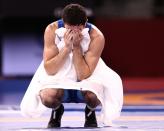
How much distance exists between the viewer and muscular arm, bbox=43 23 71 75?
5891 millimetres

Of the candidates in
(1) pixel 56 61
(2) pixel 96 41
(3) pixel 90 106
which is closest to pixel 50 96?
(1) pixel 56 61

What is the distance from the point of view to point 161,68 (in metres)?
13.8

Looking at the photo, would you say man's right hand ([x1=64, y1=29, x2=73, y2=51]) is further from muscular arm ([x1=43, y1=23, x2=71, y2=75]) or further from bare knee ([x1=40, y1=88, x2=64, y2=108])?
bare knee ([x1=40, y1=88, x2=64, y2=108])

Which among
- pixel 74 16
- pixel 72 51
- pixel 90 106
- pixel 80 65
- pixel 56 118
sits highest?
pixel 74 16

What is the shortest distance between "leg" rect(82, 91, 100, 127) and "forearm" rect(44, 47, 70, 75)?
1.07ft

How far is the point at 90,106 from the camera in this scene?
20.0 ft

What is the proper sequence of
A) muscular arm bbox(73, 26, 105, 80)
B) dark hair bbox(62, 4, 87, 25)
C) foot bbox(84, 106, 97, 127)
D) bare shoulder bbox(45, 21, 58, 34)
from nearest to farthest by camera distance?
1. dark hair bbox(62, 4, 87, 25)
2. muscular arm bbox(73, 26, 105, 80)
3. bare shoulder bbox(45, 21, 58, 34)
4. foot bbox(84, 106, 97, 127)

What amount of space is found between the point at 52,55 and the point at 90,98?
499 mm

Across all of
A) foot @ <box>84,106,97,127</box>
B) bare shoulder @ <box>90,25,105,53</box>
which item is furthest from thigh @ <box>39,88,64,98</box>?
bare shoulder @ <box>90,25,105,53</box>

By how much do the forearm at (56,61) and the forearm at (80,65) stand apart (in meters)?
0.08

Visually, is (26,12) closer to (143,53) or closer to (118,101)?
(143,53)

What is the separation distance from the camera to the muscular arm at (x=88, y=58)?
592cm

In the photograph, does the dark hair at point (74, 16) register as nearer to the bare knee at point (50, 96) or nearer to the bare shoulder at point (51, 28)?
the bare shoulder at point (51, 28)

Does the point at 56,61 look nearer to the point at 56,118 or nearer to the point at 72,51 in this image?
the point at 72,51
